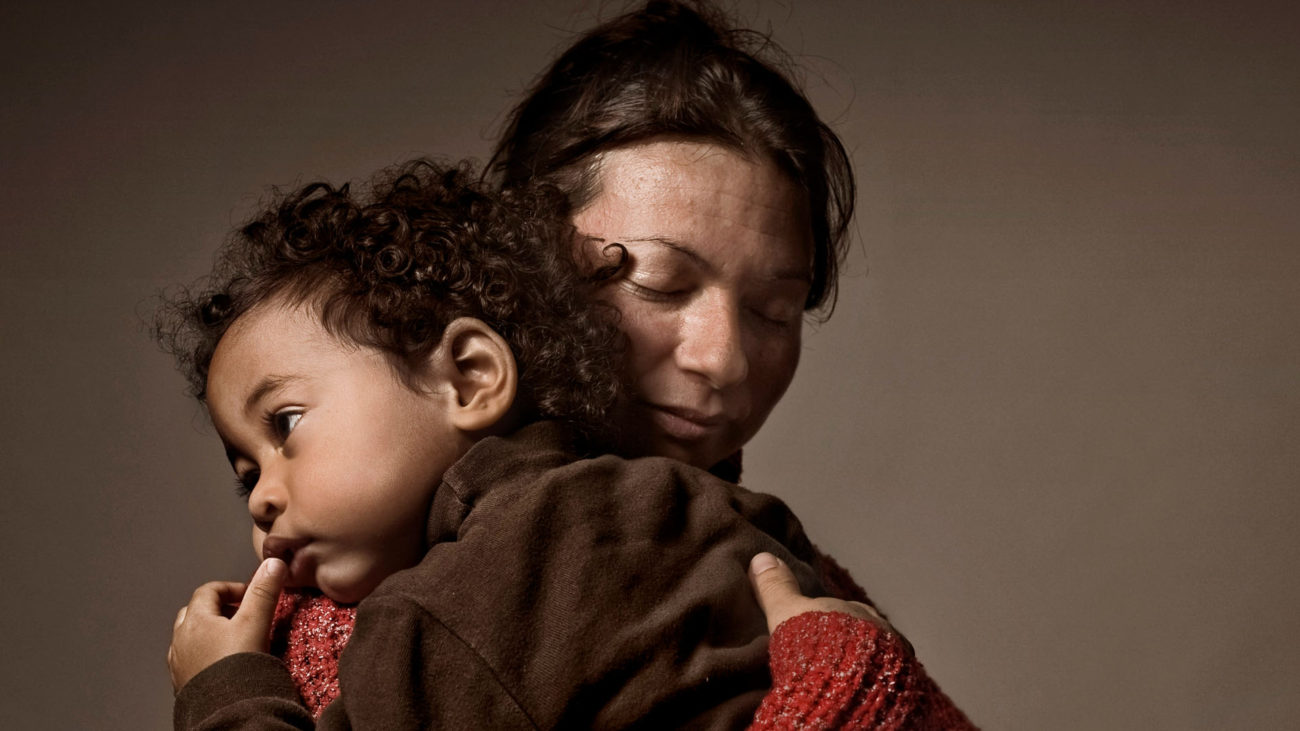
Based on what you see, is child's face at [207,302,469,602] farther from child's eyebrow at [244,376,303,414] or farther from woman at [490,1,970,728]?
woman at [490,1,970,728]

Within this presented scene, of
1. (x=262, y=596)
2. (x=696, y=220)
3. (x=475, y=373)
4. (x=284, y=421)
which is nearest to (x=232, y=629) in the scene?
(x=262, y=596)

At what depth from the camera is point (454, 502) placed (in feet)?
3.64

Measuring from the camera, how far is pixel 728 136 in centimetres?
143

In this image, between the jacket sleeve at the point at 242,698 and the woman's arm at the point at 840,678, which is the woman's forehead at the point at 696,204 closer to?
the woman's arm at the point at 840,678

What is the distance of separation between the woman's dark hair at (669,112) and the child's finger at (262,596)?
50 cm

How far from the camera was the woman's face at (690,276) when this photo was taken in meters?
1.36

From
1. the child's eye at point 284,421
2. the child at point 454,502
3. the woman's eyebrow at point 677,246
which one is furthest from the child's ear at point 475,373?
the woman's eyebrow at point 677,246

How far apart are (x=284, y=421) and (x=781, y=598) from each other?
428 mm

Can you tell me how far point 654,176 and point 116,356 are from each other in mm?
912

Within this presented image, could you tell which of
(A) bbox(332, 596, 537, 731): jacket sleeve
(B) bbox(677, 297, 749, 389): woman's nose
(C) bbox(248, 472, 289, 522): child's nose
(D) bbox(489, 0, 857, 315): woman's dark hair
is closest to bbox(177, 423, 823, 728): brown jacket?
(A) bbox(332, 596, 537, 731): jacket sleeve

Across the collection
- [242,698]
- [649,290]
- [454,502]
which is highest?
[649,290]

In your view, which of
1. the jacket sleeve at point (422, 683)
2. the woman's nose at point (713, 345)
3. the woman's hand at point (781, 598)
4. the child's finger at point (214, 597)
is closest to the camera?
the jacket sleeve at point (422, 683)

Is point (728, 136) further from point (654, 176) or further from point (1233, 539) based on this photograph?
point (1233, 539)

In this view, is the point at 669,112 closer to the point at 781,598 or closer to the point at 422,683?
the point at 781,598
